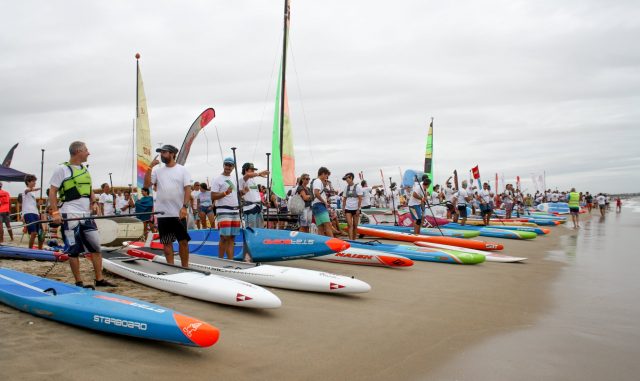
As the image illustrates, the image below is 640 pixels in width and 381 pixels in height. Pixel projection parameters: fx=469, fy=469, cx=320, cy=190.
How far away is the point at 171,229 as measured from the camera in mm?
5547

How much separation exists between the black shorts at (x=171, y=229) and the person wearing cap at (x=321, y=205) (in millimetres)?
Answer: 3426

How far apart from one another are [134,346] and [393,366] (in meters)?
1.85

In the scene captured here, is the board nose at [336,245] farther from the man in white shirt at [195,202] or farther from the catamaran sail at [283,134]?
the man in white shirt at [195,202]

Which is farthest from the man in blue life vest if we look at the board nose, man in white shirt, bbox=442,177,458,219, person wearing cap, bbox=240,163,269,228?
man in white shirt, bbox=442,177,458,219

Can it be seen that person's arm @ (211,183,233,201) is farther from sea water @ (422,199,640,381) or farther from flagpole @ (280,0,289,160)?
sea water @ (422,199,640,381)

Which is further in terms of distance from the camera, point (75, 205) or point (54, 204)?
point (75, 205)

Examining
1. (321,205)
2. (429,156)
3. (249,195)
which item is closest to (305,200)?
(321,205)

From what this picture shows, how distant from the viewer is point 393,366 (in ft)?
11.1

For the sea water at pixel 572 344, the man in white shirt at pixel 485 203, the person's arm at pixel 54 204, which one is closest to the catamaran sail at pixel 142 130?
the person's arm at pixel 54 204

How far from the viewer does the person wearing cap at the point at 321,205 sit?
8641 millimetres

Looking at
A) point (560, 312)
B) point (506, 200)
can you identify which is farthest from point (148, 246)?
point (506, 200)

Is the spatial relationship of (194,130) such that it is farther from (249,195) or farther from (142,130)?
(142,130)

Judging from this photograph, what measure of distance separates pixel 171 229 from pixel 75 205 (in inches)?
43.0

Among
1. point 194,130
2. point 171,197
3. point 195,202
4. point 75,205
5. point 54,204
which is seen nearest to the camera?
point 54,204
